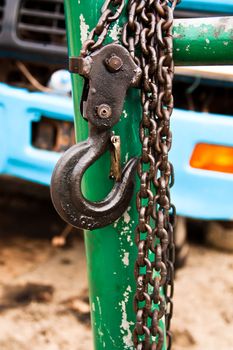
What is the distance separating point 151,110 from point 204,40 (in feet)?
0.47

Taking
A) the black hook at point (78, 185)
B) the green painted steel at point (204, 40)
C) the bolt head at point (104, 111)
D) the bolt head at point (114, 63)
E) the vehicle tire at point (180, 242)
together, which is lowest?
→ the vehicle tire at point (180, 242)

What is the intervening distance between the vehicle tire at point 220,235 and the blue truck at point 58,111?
1.01 ft

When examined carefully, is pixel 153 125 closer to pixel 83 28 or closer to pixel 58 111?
pixel 83 28

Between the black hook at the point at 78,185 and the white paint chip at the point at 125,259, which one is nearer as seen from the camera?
the black hook at the point at 78,185

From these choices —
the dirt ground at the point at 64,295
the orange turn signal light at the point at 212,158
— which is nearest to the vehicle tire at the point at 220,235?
the dirt ground at the point at 64,295

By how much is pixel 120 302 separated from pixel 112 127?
0.34 meters

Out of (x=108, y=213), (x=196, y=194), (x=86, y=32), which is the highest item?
(x=86, y=32)

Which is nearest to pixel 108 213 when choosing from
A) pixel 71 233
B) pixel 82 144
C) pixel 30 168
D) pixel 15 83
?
pixel 82 144

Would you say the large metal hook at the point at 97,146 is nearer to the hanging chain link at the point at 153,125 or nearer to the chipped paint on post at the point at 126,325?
the hanging chain link at the point at 153,125

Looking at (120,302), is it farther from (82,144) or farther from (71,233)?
(71,233)

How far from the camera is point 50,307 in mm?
2371

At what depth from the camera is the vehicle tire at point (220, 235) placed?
2.84 m

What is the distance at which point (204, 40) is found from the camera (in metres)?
0.84

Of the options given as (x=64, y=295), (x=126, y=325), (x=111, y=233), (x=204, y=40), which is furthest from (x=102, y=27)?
(x=64, y=295)
